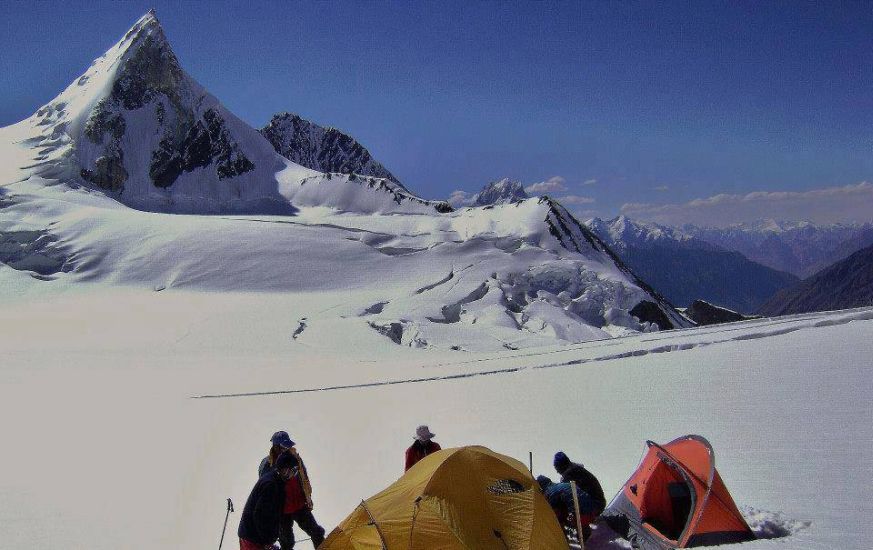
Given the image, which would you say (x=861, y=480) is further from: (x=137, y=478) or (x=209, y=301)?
(x=209, y=301)

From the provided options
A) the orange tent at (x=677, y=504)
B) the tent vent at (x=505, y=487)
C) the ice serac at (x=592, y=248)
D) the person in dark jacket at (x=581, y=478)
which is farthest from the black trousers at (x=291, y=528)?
the ice serac at (x=592, y=248)

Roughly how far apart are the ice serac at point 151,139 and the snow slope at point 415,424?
7038 cm

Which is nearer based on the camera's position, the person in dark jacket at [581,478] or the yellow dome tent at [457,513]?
the yellow dome tent at [457,513]

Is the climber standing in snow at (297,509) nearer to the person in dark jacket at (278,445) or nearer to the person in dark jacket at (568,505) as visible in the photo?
the person in dark jacket at (278,445)

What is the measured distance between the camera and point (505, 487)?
6.45 metres

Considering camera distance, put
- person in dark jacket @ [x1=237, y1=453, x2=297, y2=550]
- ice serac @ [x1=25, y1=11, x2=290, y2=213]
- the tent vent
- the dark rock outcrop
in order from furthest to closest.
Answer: ice serac @ [x1=25, y1=11, x2=290, y2=213] < the dark rock outcrop < the tent vent < person in dark jacket @ [x1=237, y1=453, x2=297, y2=550]

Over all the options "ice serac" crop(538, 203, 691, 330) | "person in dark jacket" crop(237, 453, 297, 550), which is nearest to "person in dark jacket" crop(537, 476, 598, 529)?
"person in dark jacket" crop(237, 453, 297, 550)

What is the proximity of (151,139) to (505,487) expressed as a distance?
101 metres

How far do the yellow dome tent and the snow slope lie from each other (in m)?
2.03

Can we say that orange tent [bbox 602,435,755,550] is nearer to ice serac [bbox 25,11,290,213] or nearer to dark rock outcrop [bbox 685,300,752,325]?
dark rock outcrop [bbox 685,300,752,325]

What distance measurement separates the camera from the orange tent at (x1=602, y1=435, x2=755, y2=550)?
20.2 ft

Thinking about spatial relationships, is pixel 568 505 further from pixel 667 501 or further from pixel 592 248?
pixel 592 248

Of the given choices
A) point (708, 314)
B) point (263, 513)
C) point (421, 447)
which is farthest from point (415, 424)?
point (708, 314)

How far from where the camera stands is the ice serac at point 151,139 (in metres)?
84.8
